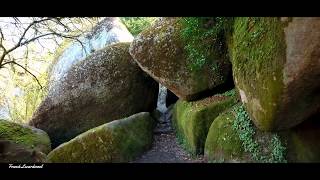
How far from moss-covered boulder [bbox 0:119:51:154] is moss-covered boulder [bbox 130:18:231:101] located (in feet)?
8.23

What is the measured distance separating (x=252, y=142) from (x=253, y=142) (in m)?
0.01

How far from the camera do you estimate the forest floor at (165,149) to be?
609cm

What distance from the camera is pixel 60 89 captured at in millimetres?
9672

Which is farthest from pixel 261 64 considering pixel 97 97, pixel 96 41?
pixel 96 41

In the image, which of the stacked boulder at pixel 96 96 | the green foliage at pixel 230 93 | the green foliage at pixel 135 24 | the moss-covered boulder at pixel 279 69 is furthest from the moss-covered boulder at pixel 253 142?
the green foliage at pixel 135 24

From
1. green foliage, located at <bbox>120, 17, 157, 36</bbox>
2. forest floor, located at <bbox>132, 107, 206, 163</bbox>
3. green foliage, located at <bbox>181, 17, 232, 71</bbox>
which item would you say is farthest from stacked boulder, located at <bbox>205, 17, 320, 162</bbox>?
green foliage, located at <bbox>120, 17, 157, 36</bbox>

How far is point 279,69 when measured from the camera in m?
4.87

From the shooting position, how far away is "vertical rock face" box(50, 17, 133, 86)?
12461 millimetres

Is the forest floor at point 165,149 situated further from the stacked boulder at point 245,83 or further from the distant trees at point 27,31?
the distant trees at point 27,31

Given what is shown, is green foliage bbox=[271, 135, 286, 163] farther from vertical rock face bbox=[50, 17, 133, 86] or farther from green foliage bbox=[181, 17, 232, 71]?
vertical rock face bbox=[50, 17, 133, 86]

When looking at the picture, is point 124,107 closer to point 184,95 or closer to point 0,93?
point 184,95

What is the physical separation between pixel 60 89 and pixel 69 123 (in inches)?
36.9
